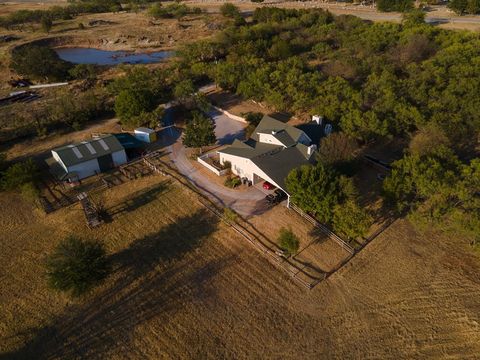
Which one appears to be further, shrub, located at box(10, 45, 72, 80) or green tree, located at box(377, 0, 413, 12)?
green tree, located at box(377, 0, 413, 12)

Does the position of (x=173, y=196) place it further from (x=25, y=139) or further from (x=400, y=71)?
(x=400, y=71)

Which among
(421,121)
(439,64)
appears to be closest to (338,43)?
(439,64)

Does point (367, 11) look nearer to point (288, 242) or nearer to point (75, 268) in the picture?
point (288, 242)

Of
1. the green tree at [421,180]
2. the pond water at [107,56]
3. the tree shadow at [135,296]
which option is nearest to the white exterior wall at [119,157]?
the tree shadow at [135,296]

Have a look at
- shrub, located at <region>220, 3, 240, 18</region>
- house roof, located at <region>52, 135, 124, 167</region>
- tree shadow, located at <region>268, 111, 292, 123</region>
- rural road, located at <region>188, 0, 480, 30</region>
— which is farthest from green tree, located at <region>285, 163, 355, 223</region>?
shrub, located at <region>220, 3, 240, 18</region>

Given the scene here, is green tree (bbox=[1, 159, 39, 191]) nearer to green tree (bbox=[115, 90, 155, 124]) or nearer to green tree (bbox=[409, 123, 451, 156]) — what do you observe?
green tree (bbox=[115, 90, 155, 124])

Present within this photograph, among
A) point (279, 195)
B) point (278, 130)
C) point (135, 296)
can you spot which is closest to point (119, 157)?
point (278, 130)

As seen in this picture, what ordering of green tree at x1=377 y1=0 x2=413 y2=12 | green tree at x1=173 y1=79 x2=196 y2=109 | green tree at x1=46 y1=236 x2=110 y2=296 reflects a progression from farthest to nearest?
green tree at x1=377 y1=0 x2=413 y2=12 → green tree at x1=173 y1=79 x2=196 y2=109 → green tree at x1=46 y1=236 x2=110 y2=296
